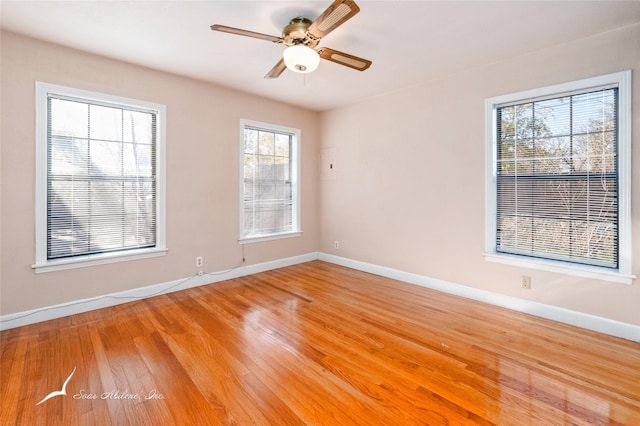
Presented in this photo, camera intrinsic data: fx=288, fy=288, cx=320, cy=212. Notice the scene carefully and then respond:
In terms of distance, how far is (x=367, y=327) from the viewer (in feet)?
8.71

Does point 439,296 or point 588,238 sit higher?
point 588,238

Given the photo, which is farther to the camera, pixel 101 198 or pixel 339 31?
pixel 101 198

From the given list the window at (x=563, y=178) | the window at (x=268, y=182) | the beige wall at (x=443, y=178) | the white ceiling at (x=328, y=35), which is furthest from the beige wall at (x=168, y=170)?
the window at (x=563, y=178)

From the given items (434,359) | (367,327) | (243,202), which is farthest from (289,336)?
(243,202)

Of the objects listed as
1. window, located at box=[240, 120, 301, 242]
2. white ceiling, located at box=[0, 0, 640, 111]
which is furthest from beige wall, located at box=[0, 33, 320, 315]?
white ceiling, located at box=[0, 0, 640, 111]

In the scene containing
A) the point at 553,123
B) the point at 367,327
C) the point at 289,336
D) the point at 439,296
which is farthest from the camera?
the point at 439,296

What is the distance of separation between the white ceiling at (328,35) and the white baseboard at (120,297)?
8.31 feet

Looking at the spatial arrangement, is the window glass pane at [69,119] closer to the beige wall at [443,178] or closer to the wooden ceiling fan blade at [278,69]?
the wooden ceiling fan blade at [278,69]

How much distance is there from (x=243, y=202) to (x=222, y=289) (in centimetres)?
127

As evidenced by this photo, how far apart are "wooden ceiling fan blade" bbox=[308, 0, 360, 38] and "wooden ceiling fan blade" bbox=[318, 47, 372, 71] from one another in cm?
16

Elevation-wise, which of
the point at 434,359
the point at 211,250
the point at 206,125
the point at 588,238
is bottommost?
the point at 434,359

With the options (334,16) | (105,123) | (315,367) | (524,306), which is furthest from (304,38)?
(524,306)

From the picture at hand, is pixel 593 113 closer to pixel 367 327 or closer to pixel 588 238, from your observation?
pixel 588 238

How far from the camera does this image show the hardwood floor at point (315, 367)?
1631 millimetres
